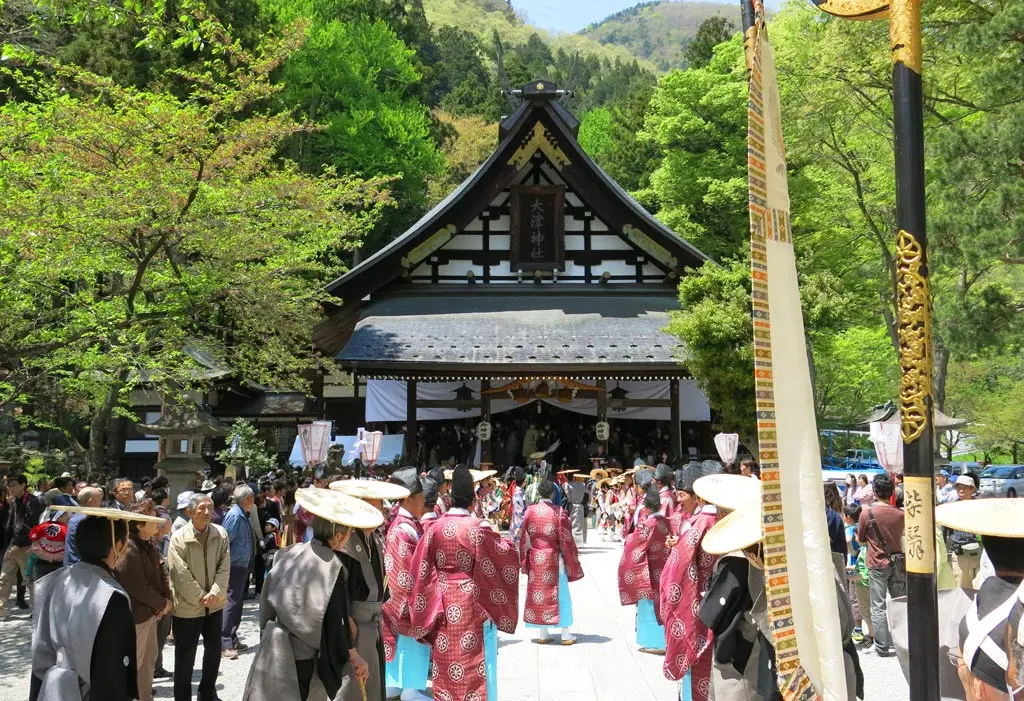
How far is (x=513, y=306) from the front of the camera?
22.2 m

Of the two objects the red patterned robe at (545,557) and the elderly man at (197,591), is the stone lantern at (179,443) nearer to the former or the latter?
the red patterned robe at (545,557)

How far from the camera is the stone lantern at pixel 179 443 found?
46.4ft

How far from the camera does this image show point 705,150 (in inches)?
1302

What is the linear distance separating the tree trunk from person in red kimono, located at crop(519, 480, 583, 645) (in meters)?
7.14

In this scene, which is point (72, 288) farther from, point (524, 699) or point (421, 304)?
point (524, 699)

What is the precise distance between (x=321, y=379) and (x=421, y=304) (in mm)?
3648

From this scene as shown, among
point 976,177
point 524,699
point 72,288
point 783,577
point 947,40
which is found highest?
point 947,40

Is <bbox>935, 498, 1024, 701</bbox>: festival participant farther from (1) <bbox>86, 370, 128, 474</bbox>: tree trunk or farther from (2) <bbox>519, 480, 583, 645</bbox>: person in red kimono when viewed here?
(1) <bbox>86, 370, 128, 474</bbox>: tree trunk

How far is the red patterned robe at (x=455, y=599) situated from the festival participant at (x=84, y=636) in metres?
2.38

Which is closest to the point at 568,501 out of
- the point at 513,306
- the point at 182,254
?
the point at 513,306

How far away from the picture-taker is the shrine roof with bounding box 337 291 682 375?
19641 millimetres

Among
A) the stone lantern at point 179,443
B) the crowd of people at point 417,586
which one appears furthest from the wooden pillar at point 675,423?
the crowd of people at point 417,586

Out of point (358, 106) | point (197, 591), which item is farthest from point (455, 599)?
point (358, 106)

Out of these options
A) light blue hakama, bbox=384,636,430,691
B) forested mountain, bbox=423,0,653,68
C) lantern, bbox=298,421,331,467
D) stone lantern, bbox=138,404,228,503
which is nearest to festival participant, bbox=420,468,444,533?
light blue hakama, bbox=384,636,430,691
